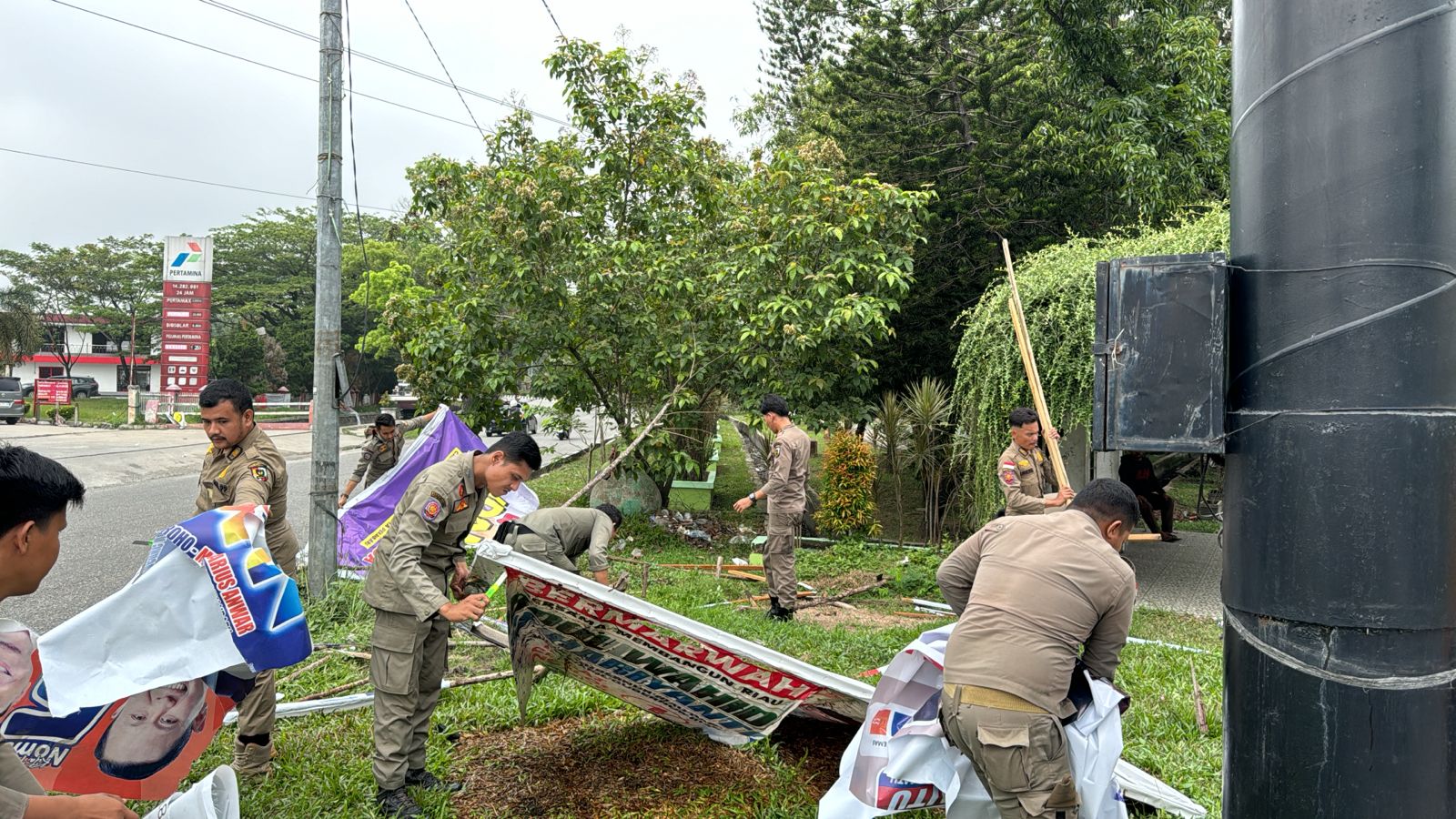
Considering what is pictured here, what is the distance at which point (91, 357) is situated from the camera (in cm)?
4509

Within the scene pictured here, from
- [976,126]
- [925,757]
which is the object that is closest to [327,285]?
[925,757]

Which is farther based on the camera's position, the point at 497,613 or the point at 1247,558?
the point at 497,613

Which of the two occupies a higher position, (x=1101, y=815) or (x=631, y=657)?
(x=631, y=657)

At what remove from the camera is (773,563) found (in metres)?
7.30

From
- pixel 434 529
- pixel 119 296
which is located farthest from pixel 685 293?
pixel 119 296

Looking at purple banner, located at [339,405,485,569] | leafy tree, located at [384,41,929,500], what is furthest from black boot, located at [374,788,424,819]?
leafy tree, located at [384,41,929,500]

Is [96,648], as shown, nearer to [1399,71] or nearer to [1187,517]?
[1399,71]

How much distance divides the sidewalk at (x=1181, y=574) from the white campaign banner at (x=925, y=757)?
17.1 feet

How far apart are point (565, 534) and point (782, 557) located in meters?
2.17

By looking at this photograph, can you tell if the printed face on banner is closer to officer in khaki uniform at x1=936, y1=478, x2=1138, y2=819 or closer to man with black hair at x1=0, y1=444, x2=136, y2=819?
man with black hair at x1=0, y1=444, x2=136, y2=819

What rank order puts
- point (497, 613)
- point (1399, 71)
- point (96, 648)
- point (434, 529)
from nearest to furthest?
point (1399, 71), point (96, 648), point (434, 529), point (497, 613)

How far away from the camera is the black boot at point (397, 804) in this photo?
11.5 feet

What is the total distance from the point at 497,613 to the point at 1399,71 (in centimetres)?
622

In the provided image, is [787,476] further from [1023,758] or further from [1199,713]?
[1023,758]
